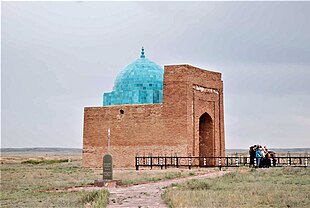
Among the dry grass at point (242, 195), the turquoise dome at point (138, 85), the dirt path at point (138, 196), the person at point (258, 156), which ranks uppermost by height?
the turquoise dome at point (138, 85)

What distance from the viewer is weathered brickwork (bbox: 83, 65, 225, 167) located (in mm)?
26953

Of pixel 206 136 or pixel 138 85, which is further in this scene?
pixel 206 136

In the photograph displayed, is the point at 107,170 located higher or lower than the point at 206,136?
lower

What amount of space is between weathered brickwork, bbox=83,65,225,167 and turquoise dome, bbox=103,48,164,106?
1380 mm

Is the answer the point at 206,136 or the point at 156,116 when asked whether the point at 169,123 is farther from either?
the point at 206,136

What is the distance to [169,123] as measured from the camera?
27062mm

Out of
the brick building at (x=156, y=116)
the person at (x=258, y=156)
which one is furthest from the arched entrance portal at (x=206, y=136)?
the person at (x=258, y=156)

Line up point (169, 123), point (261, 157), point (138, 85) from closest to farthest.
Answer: point (261, 157) < point (169, 123) < point (138, 85)

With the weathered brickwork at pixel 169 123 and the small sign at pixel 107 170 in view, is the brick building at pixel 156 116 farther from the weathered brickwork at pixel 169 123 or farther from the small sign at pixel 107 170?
the small sign at pixel 107 170

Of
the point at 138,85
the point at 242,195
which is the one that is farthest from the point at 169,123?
the point at 242,195

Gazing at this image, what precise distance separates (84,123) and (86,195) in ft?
58.6

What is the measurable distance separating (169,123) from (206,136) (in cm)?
428

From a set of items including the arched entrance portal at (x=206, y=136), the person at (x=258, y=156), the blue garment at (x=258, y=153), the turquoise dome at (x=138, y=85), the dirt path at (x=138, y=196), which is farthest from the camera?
the arched entrance portal at (x=206, y=136)

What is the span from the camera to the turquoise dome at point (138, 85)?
29.9 metres
